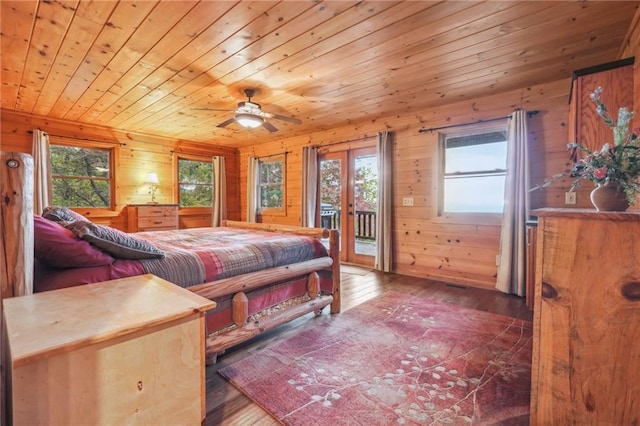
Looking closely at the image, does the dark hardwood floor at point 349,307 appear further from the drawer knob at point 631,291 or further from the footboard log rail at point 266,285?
the drawer knob at point 631,291

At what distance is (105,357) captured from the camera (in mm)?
880

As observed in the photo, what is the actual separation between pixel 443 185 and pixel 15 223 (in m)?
4.12

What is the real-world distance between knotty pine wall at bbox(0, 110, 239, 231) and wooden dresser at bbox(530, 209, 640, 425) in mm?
6008

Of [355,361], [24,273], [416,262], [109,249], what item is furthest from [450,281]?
[24,273]

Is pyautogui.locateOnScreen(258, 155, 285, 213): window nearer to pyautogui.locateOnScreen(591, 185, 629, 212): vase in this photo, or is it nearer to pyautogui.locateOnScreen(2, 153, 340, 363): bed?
pyautogui.locateOnScreen(2, 153, 340, 363): bed

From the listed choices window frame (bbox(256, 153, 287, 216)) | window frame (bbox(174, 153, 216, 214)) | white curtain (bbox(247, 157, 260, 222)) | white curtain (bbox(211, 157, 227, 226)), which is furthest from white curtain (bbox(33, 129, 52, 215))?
window frame (bbox(256, 153, 287, 216))

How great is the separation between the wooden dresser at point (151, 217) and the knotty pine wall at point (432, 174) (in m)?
3.27

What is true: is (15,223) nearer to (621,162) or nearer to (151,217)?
(621,162)

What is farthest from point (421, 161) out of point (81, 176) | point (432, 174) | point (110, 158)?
point (81, 176)

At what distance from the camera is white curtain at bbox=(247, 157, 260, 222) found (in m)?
6.37

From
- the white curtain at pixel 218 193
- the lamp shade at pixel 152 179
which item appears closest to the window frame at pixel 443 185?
the white curtain at pixel 218 193

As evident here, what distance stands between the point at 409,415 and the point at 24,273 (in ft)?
6.13

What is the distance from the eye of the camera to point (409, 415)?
147 centimetres

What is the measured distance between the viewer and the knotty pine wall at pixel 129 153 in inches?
169
